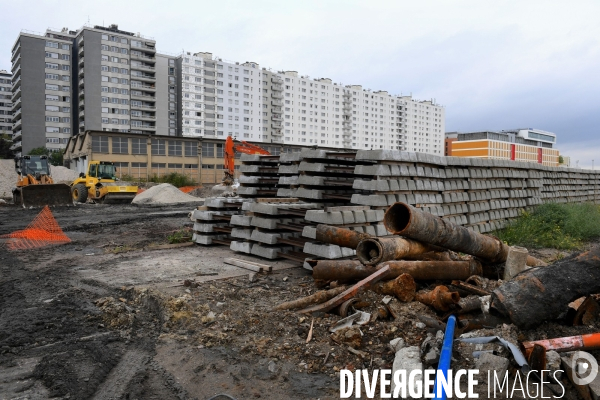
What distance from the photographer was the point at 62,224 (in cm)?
1655

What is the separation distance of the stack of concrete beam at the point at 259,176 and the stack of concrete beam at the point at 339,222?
3036 millimetres

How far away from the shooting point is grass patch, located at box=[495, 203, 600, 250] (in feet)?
36.6

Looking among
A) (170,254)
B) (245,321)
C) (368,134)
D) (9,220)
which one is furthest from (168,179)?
(368,134)

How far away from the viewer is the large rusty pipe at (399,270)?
5.53m

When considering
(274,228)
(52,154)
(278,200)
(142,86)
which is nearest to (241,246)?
(274,228)

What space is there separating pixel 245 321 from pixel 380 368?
1.75 meters


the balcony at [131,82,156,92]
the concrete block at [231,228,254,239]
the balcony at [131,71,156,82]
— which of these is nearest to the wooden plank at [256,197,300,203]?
the concrete block at [231,228,254,239]

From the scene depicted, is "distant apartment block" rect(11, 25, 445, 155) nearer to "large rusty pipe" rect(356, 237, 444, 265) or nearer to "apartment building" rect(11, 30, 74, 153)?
"apartment building" rect(11, 30, 74, 153)

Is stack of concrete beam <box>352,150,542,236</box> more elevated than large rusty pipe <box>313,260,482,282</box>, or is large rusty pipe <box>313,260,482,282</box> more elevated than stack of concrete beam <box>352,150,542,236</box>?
stack of concrete beam <box>352,150,542,236</box>

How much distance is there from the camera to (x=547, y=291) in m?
4.19

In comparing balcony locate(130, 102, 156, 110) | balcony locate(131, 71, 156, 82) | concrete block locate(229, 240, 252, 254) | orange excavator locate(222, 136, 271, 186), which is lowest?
concrete block locate(229, 240, 252, 254)

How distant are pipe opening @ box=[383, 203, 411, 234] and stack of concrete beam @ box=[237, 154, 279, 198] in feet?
17.2

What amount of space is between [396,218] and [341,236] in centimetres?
87

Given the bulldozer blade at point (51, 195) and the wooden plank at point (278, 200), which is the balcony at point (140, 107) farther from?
the wooden plank at point (278, 200)
